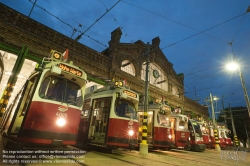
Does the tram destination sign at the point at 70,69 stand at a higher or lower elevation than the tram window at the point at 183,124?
higher

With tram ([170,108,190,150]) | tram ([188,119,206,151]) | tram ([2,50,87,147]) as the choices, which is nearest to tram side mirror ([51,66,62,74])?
tram ([2,50,87,147])

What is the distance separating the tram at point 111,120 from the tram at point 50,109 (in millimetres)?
2025

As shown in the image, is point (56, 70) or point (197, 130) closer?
point (56, 70)

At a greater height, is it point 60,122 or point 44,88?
point 44,88

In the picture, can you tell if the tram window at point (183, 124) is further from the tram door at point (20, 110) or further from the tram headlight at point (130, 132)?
the tram door at point (20, 110)

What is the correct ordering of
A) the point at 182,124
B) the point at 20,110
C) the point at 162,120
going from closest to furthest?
the point at 20,110, the point at 162,120, the point at 182,124

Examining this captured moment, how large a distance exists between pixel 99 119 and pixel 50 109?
340 cm

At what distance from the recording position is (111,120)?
6.82m

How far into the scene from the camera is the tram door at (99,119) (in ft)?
23.2

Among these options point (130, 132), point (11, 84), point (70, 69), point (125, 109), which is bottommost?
point (130, 132)

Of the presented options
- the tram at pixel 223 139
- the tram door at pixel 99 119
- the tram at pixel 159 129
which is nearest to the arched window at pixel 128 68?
the tram at pixel 159 129

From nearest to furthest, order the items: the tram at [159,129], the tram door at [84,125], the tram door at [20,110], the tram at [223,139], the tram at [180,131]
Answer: the tram door at [20,110]
the tram door at [84,125]
the tram at [159,129]
the tram at [180,131]
the tram at [223,139]

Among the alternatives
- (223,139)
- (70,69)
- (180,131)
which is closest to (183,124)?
(180,131)

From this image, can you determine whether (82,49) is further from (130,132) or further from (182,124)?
(182,124)
